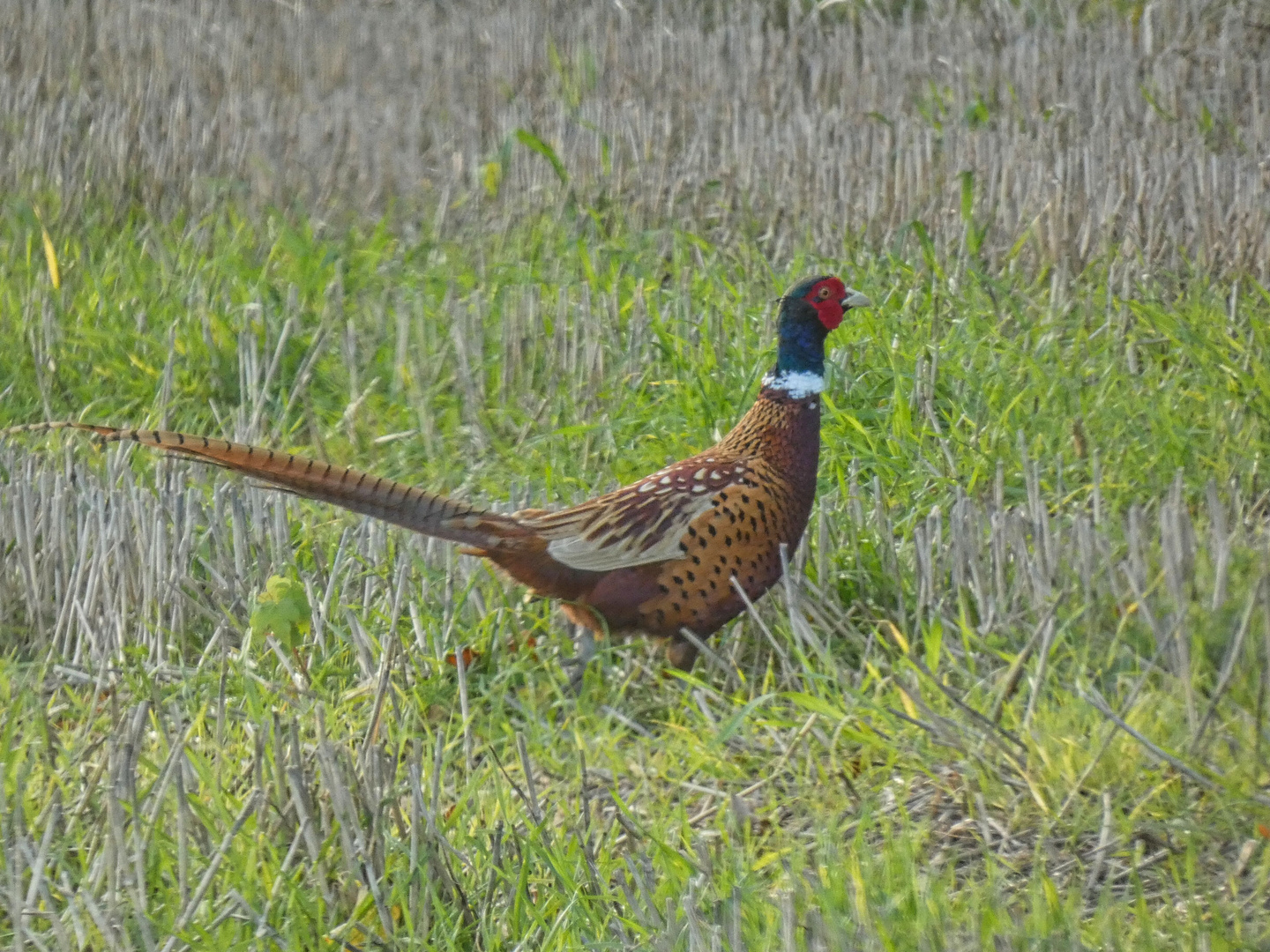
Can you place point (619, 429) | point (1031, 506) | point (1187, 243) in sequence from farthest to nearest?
point (1187, 243)
point (619, 429)
point (1031, 506)

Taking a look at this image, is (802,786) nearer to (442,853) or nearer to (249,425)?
(442,853)

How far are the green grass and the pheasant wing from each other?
247 millimetres

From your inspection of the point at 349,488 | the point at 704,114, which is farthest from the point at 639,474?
the point at 704,114

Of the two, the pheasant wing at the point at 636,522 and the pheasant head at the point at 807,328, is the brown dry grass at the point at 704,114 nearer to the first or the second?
the pheasant head at the point at 807,328

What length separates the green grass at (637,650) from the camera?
2.28 meters

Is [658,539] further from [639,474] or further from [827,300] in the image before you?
[639,474]

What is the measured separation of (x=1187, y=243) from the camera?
16.4 feet

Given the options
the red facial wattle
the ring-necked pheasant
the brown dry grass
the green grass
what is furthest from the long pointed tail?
the brown dry grass

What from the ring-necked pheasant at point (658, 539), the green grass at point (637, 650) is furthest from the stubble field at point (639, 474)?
the ring-necked pheasant at point (658, 539)

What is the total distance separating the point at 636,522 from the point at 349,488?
590mm

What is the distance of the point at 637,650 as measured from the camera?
3.46 metres

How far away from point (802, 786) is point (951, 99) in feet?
16.2

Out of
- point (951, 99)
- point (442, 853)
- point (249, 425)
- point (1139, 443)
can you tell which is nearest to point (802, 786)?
point (442, 853)

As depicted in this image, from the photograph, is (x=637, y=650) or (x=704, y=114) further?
(x=704, y=114)
